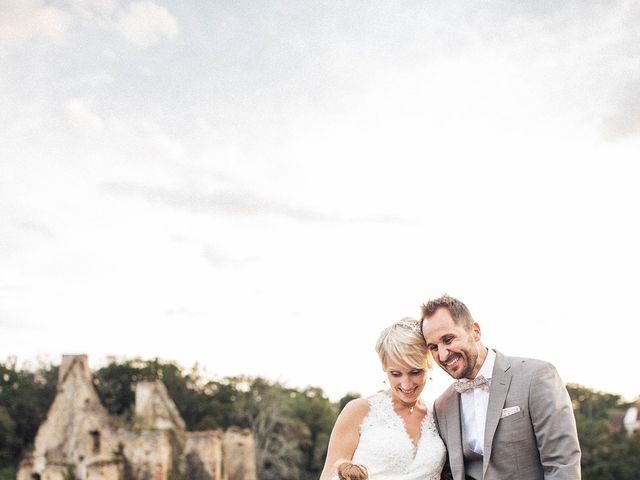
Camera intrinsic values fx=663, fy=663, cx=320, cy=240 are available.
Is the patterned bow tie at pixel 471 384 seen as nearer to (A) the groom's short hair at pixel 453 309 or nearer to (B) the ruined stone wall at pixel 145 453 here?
(A) the groom's short hair at pixel 453 309

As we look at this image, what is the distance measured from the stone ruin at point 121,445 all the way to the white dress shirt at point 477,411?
72.0 feet

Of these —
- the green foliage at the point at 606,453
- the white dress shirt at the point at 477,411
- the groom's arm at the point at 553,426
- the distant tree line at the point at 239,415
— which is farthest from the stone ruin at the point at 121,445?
the green foliage at the point at 606,453

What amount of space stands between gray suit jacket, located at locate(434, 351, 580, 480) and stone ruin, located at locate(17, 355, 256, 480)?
73.3ft

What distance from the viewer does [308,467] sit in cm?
4975

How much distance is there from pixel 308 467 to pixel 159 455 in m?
24.7

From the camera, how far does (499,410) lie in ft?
16.8

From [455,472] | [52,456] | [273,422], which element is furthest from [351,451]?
[273,422]

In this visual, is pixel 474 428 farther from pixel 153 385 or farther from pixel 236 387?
pixel 236 387

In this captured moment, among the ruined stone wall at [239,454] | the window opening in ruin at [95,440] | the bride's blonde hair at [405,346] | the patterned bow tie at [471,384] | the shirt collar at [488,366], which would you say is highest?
the bride's blonde hair at [405,346]

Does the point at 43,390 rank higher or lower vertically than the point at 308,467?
higher

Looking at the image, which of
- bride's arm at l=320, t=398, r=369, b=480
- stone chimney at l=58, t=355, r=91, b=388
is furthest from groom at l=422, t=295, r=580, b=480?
stone chimney at l=58, t=355, r=91, b=388

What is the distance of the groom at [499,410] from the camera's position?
490 cm

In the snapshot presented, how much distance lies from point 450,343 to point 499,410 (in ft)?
2.08

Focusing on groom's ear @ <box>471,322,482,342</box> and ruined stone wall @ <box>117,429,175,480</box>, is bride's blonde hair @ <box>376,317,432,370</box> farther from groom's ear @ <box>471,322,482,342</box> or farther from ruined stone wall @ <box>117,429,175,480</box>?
ruined stone wall @ <box>117,429,175,480</box>
